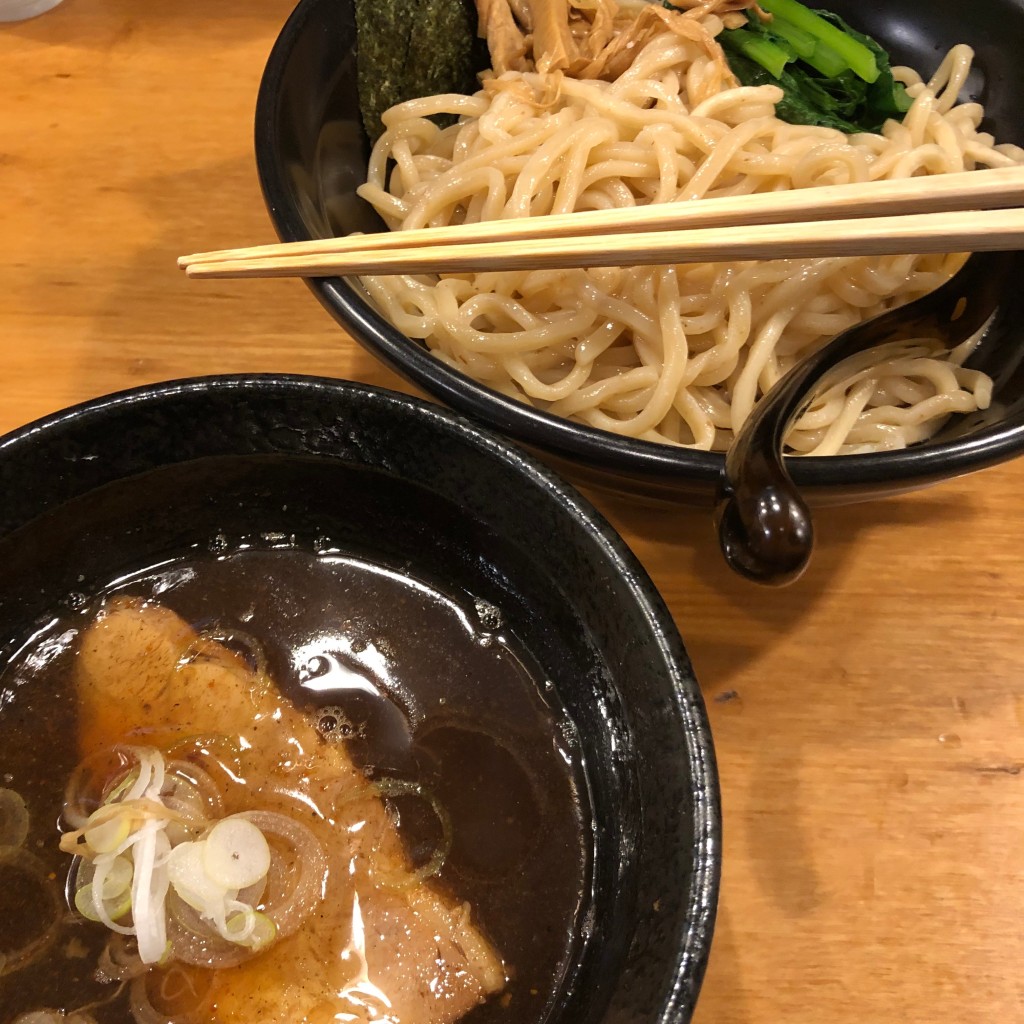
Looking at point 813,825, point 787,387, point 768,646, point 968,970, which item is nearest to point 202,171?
point 787,387

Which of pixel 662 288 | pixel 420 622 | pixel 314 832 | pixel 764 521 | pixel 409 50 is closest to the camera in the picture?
pixel 764 521

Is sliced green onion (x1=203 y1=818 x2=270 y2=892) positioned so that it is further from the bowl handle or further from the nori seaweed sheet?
the nori seaweed sheet

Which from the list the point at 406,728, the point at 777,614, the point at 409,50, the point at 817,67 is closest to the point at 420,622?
the point at 406,728

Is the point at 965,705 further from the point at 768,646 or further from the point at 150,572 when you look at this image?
the point at 150,572

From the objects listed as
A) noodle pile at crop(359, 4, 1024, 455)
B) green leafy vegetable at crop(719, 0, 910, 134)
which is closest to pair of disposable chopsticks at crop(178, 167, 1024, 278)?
noodle pile at crop(359, 4, 1024, 455)

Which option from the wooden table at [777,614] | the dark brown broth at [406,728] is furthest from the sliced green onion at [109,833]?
the wooden table at [777,614]

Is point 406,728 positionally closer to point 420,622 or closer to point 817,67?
point 420,622
